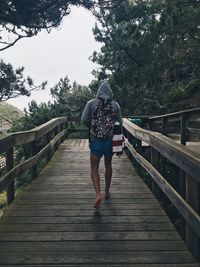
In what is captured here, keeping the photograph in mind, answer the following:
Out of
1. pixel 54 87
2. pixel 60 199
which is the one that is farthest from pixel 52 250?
pixel 54 87

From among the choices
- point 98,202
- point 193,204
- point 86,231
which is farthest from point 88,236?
point 193,204

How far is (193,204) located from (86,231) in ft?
4.33

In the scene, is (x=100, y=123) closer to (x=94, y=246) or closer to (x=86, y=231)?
(x=86, y=231)

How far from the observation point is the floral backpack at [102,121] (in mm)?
5570

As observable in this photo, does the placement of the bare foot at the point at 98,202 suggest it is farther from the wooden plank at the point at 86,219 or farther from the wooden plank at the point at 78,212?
the wooden plank at the point at 86,219

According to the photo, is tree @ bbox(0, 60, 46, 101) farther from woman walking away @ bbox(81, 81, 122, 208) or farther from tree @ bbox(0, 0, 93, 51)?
woman walking away @ bbox(81, 81, 122, 208)

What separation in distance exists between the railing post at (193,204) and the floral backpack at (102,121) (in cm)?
192

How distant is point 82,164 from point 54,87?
42.1 ft

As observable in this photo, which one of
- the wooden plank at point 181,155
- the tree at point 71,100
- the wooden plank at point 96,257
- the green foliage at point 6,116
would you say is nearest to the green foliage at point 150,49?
the tree at point 71,100

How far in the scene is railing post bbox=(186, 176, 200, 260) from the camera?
3697 mm

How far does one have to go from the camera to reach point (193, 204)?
3.77 metres

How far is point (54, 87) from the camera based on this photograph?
72.6 feet

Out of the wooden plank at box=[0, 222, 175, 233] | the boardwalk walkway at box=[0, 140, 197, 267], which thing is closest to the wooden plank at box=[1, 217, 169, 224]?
the boardwalk walkway at box=[0, 140, 197, 267]

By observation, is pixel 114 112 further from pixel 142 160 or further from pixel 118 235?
pixel 118 235
